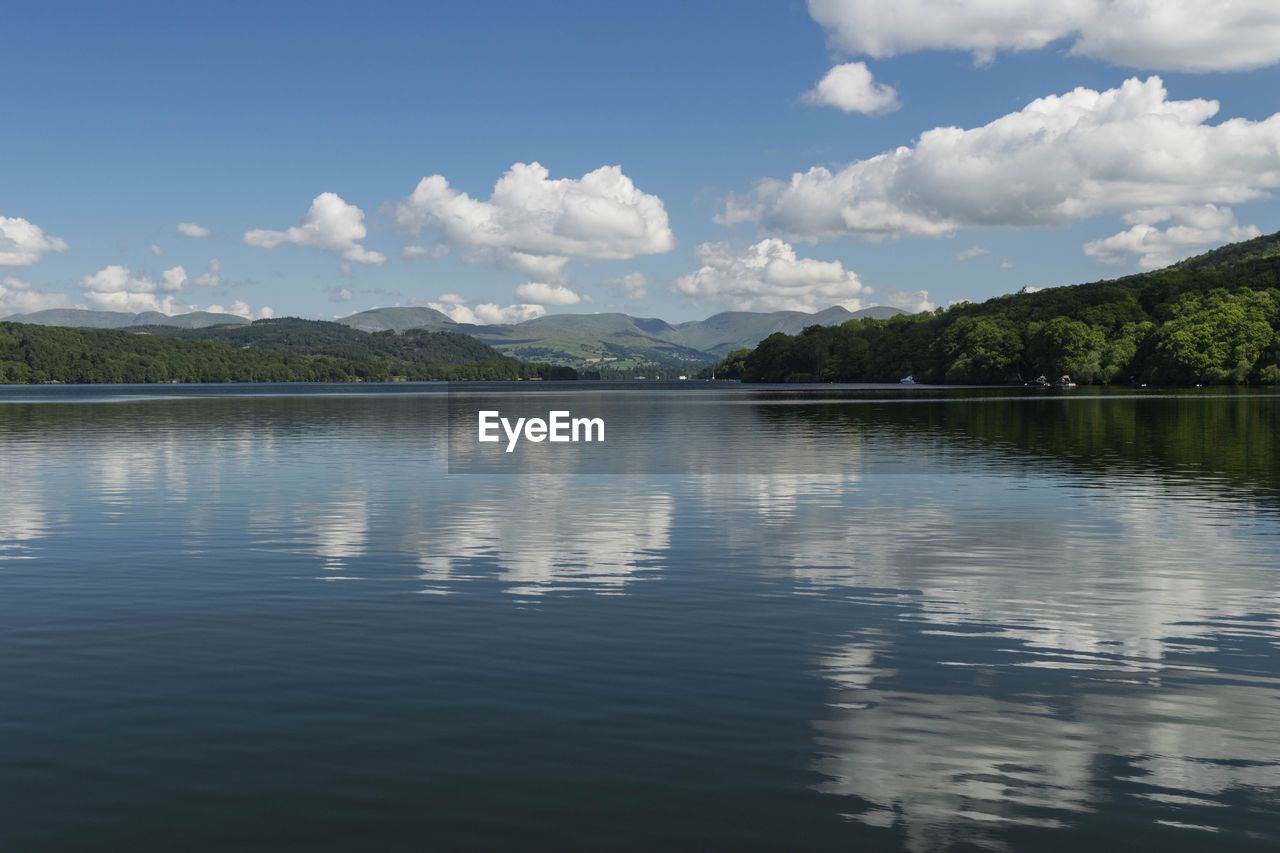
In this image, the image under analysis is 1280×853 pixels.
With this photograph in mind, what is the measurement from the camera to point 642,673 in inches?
786

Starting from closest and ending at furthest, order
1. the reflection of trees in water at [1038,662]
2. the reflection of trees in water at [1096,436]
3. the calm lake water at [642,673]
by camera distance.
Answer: the calm lake water at [642,673]
the reflection of trees in water at [1038,662]
the reflection of trees in water at [1096,436]

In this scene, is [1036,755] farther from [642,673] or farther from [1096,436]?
[1096,436]

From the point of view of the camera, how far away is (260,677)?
19828 mm

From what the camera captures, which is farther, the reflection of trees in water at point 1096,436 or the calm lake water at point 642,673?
the reflection of trees in water at point 1096,436

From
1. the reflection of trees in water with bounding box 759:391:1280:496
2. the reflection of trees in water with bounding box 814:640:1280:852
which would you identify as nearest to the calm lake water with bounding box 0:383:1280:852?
the reflection of trees in water with bounding box 814:640:1280:852

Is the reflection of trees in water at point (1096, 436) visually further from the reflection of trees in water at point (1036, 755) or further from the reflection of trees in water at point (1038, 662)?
the reflection of trees in water at point (1036, 755)

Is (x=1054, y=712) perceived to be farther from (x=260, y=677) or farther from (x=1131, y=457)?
(x=1131, y=457)

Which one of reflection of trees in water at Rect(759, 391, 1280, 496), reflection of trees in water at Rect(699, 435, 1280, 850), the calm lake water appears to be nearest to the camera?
the calm lake water

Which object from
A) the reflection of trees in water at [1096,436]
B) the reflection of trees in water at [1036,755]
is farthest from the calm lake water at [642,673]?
the reflection of trees in water at [1096,436]

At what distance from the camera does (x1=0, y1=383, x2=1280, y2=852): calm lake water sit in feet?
44.4

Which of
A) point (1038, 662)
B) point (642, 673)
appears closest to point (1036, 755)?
point (1038, 662)

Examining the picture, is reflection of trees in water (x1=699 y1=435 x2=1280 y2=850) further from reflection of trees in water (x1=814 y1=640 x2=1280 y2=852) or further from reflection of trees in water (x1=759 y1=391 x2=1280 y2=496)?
reflection of trees in water (x1=759 y1=391 x2=1280 y2=496)

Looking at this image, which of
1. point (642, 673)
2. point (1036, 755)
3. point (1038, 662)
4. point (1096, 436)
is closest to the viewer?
point (1036, 755)

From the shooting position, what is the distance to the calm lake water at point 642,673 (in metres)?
13.5
